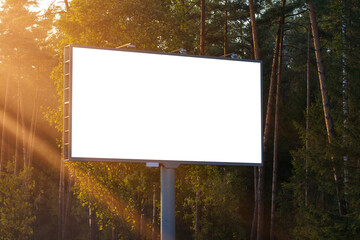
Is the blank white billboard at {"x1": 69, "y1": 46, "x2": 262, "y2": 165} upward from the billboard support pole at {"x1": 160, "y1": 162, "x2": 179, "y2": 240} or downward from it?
upward

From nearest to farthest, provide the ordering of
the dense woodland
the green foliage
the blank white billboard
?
1. the blank white billboard
2. the dense woodland
3. the green foliage

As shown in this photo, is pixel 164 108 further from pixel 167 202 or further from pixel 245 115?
pixel 167 202

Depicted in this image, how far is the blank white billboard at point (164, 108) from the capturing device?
35.3ft

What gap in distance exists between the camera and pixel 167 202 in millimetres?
10961

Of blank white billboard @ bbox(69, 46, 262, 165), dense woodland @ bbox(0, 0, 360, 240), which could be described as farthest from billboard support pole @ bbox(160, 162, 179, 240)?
dense woodland @ bbox(0, 0, 360, 240)

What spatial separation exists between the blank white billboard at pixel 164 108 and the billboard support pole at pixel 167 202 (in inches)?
7.6

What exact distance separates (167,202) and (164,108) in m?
1.76

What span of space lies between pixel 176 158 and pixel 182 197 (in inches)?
431

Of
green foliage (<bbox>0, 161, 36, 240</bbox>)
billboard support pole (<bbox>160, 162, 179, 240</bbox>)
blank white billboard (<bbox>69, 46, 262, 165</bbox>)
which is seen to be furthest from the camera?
green foliage (<bbox>0, 161, 36, 240</bbox>)

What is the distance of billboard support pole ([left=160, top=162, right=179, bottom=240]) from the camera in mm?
10898

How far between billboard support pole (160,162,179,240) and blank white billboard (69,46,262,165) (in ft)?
0.63

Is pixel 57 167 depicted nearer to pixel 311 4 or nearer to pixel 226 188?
pixel 226 188

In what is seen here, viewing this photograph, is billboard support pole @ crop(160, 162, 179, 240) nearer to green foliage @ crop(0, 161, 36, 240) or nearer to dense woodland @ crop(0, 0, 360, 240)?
dense woodland @ crop(0, 0, 360, 240)

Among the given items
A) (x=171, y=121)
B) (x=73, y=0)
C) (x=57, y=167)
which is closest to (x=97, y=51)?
(x=171, y=121)
